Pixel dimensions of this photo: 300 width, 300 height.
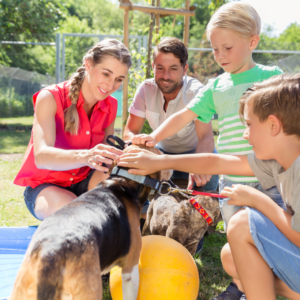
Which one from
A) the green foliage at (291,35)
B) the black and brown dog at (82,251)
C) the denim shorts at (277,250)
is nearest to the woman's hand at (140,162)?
the black and brown dog at (82,251)

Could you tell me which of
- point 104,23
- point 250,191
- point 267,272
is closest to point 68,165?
point 250,191

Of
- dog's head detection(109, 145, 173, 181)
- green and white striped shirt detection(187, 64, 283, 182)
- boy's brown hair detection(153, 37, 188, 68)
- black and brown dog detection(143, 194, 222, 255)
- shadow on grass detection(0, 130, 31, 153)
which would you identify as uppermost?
boy's brown hair detection(153, 37, 188, 68)

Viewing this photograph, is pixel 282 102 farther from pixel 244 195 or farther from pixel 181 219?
pixel 181 219

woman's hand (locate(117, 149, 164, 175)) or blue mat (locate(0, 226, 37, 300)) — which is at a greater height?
woman's hand (locate(117, 149, 164, 175))

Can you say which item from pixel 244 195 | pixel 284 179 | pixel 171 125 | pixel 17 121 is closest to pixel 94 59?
pixel 171 125

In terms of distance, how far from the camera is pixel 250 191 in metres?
2.42

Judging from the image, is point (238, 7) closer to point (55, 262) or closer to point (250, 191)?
point (250, 191)

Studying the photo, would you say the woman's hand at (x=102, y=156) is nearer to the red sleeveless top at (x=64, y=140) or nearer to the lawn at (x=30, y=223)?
the red sleeveless top at (x=64, y=140)

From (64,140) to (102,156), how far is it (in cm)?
108

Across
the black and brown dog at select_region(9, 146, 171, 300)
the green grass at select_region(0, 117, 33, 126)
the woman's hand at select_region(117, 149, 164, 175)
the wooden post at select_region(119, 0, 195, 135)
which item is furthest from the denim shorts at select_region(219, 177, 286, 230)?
the green grass at select_region(0, 117, 33, 126)

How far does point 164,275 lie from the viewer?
8.63ft

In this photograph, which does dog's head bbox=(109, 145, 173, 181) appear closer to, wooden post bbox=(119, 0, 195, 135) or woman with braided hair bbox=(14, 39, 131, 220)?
woman with braided hair bbox=(14, 39, 131, 220)

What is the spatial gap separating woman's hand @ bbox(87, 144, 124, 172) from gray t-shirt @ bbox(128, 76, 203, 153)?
6.97 feet

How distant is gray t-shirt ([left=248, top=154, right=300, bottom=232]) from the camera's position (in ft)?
7.18
